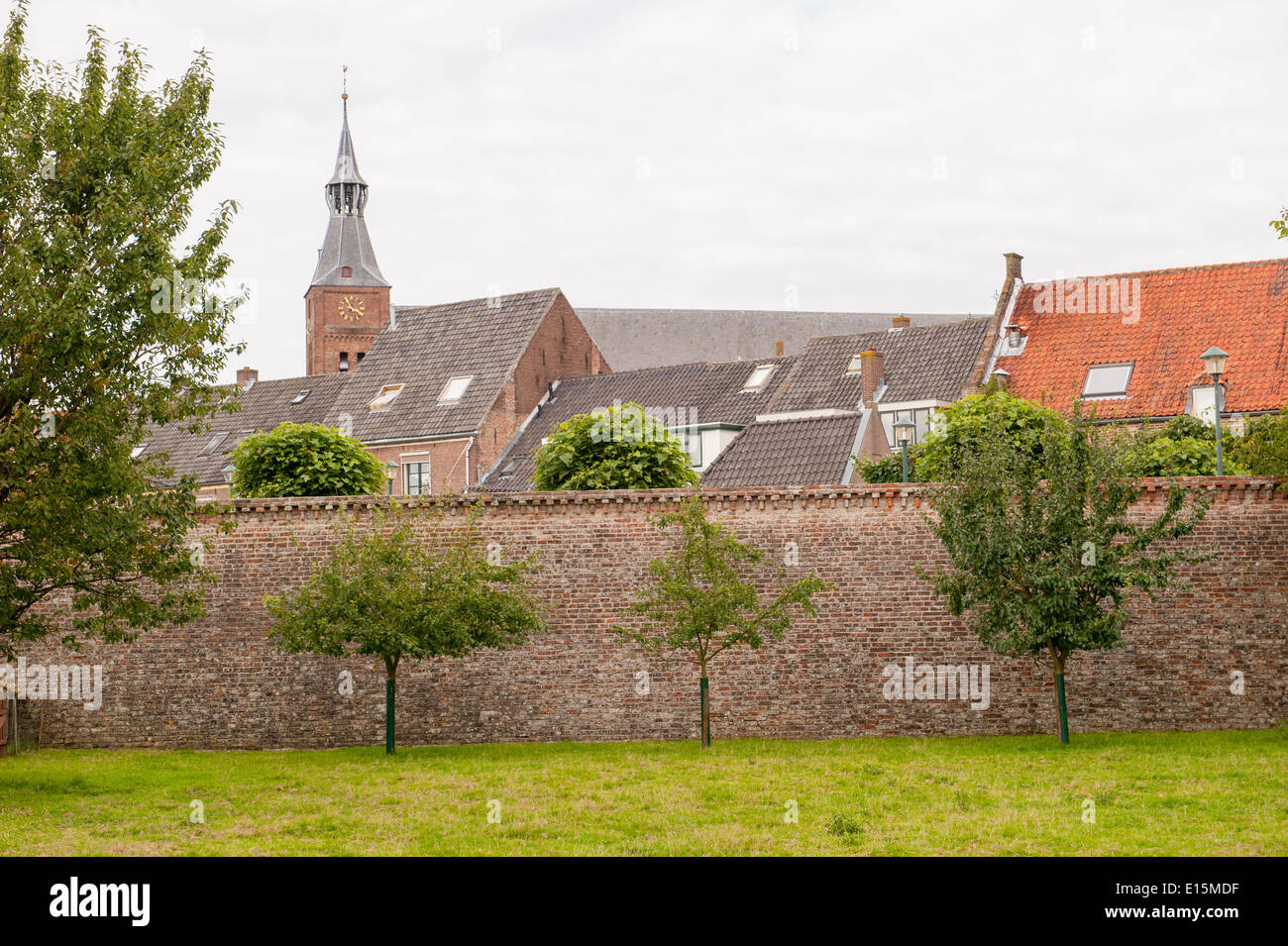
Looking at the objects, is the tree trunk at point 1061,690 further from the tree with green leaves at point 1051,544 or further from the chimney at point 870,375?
the chimney at point 870,375

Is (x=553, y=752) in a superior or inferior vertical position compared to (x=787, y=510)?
inferior

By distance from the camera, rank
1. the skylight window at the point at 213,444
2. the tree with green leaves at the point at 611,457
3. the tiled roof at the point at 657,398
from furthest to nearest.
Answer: the skylight window at the point at 213,444
the tiled roof at the point at 657,398
the tree with green leaves at the point at 611,457

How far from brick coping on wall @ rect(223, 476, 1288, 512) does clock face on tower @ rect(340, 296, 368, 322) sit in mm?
47105

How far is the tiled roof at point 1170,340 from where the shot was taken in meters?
37.6

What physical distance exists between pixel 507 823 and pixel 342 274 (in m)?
58.4

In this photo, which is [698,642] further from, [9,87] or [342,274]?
[342,274]

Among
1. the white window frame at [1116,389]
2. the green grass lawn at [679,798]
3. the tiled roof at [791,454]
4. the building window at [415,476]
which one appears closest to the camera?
the green grass lawn at [679,798]

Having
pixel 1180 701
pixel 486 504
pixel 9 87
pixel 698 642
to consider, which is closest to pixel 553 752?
pixel 698 642

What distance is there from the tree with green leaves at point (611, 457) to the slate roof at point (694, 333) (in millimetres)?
38639

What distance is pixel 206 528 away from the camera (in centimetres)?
2664

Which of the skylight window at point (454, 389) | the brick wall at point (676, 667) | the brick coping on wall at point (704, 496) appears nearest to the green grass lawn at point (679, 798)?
the brick wall at point (676, 667)

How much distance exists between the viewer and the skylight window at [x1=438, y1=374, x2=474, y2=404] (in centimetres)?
4809
